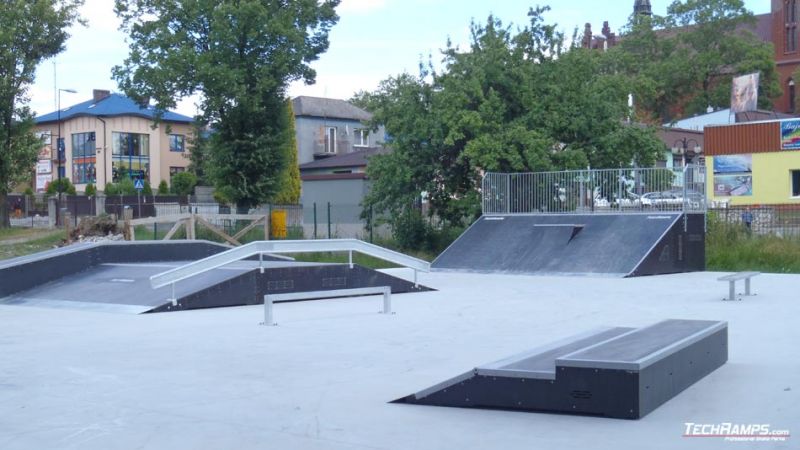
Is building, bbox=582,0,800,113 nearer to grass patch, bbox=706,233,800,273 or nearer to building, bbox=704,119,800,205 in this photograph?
building, bbox=704,119,800,205

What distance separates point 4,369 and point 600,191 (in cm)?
1953

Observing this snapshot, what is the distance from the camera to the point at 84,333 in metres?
12.6

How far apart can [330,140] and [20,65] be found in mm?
31428

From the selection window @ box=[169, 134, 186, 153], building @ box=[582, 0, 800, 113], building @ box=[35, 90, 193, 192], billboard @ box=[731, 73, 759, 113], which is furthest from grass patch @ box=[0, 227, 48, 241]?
building @ box=[582, 0, 800, 113]

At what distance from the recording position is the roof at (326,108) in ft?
225

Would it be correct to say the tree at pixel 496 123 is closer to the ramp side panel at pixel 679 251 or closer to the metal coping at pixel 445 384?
the ramp side panel at pixel 679 251

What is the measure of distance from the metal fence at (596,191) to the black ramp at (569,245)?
34.0 inches

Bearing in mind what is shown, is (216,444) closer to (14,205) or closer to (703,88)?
(14,205)

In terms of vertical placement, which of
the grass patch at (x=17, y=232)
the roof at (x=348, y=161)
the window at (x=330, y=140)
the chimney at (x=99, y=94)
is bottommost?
the grass patch at (x=17, y=232)

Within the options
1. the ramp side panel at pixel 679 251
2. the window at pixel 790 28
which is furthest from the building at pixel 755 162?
the window at pixel 790 28

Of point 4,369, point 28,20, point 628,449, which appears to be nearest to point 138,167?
point 28,20

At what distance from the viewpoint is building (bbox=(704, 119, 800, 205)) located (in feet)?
154

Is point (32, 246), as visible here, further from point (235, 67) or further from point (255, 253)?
point (255, 253)

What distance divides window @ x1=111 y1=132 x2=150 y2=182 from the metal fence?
4985cm
